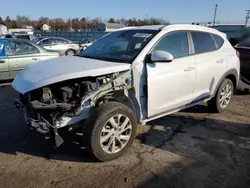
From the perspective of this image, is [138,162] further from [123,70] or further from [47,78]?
[47,78]

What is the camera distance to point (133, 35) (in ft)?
13.5

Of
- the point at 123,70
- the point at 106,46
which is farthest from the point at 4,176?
the point at 106,46

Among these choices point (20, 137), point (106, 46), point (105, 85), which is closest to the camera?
point (105, 85)

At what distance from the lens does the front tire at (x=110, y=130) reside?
9.98ft

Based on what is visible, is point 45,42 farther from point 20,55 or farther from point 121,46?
point 121,46

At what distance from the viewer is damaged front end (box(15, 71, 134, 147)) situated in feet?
9.64

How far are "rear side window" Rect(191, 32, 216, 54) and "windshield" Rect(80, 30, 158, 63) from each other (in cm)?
91

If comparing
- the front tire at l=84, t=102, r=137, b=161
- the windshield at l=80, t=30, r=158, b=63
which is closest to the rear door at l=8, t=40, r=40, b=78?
the windshield at l=80, t=30, r=158, b=63

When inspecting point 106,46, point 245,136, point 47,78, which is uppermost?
point 106,46

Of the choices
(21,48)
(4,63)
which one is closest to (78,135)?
(4,63)

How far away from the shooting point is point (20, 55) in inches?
305

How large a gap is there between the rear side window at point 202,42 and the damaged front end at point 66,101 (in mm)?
1684

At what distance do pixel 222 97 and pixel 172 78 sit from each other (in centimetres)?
189

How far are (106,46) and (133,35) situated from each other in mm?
538
